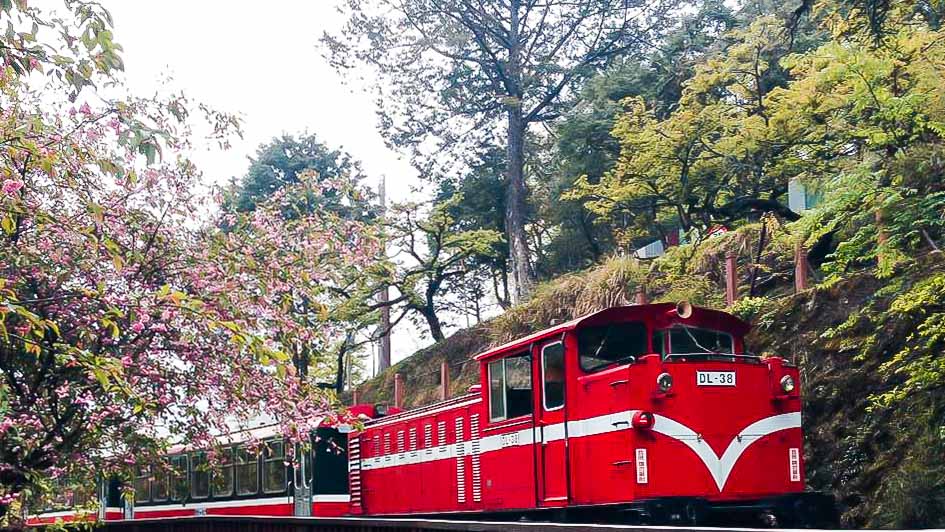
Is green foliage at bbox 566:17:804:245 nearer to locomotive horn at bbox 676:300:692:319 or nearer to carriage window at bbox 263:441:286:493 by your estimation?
locomotive horn at bbox 676:300:692:319

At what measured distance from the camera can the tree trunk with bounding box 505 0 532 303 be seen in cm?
3403

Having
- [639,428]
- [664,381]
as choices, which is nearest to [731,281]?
[664,381]

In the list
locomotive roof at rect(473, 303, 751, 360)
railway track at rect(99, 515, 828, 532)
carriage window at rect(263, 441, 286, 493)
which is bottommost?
railway track at rect(99, 515, 828, 532)

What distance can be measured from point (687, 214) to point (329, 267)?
30.7 feet

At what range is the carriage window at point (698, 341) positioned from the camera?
43.1ft

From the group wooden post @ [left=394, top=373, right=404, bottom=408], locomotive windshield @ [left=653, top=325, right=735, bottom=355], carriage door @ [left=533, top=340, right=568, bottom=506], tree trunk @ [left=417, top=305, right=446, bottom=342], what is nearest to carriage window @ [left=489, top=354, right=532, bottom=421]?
carriage door @ [left=533, top=340, right=568, bottom=506]

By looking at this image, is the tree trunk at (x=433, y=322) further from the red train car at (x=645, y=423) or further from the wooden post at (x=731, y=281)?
the red train car at (x=645, y=423)

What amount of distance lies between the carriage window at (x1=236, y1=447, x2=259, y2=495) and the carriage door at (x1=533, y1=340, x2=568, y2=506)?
12.1 m

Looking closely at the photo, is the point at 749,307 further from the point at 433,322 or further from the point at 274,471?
the point at 433,322

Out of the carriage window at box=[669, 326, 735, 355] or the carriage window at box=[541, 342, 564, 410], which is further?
the carriage window at box=[669, 326, 735, 355]

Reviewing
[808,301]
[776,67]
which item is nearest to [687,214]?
[808,301]

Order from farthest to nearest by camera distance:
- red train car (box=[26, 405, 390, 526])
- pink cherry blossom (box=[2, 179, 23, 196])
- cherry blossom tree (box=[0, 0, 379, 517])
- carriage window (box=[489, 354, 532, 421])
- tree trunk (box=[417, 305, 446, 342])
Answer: tree trunk (box=[417, 305, 446, 342])
red train car (box=[26, 405, 390, 526])
carriage window (box=[489, 354, 532, 421])
cherry blossom tree (box=[0, 0, 379, 517])
pink cherry blossom (box=[2, 179, 23, 196])

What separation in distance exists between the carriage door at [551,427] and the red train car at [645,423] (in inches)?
0.7

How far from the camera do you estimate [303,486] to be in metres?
22.4
